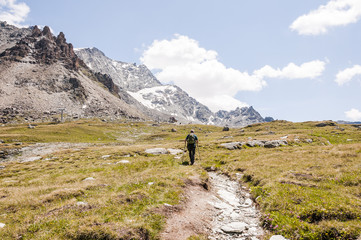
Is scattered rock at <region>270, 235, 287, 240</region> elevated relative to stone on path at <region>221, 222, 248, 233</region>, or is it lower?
elevated

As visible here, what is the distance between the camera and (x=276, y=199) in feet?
39.0

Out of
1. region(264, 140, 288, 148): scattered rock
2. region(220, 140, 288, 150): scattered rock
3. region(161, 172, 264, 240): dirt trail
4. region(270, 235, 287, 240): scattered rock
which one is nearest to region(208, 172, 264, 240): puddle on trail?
region(161, 172, 264, 240): dirt trail

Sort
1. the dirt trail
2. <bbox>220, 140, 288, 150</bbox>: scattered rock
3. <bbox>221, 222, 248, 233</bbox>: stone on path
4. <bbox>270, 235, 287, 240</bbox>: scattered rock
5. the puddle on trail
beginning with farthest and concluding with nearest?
<bbox>220, 140, 288, 150</bbox>: scattered rock → <bbox>221, 222, 248, 233</bbox>: stone on path → the puddle on trail → the dirt trail → <bbox>270, 235, 287, 240</bbox>: scattered rock

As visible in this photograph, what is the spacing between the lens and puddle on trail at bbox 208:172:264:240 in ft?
31.4

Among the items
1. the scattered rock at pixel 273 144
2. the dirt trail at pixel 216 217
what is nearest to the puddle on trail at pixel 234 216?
the dirt trail at pixel 216 217

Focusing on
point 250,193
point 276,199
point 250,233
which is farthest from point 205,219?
point 250,193

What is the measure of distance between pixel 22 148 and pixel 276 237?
66.2 meters

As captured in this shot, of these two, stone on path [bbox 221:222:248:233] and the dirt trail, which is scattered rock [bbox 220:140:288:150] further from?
stone on path [bbox 221:222:248:233]

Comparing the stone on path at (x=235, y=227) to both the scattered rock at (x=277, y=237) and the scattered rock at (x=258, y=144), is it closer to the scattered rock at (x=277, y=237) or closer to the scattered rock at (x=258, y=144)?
the scattered rock at (x=277, y=237)

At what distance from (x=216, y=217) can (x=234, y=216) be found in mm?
1164

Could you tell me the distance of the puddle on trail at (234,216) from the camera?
9.58 meters

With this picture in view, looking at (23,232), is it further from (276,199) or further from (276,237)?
(276,199)

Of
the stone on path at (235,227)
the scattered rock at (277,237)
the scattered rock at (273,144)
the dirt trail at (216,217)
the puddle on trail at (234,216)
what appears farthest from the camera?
the scattered rock at (273,144)

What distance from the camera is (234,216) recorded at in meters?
11.7
